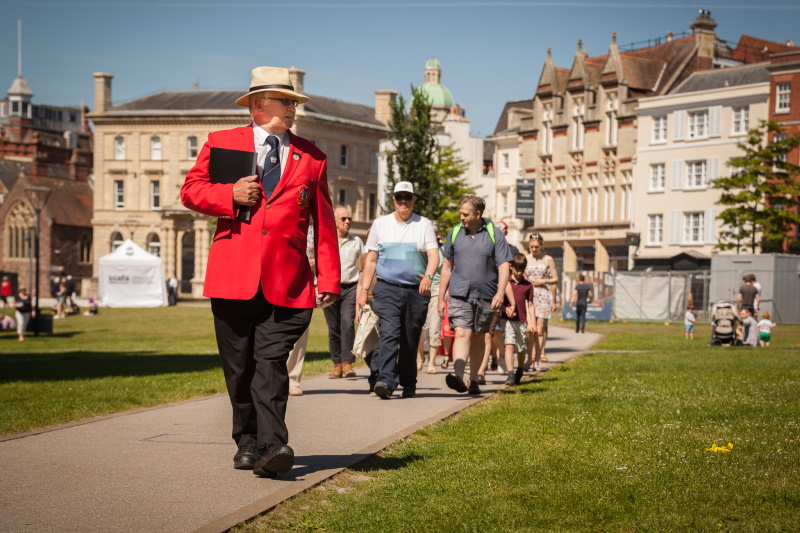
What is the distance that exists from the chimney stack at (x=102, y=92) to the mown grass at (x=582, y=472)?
8689 cm

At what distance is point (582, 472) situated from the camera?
23.2ft

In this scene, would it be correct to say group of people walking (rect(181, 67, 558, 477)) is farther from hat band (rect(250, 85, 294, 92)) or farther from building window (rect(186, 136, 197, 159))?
building window (rect(186, 136, 197, 159))

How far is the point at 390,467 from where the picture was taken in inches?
291

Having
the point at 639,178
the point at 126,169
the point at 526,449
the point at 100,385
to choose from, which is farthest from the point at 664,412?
the point at 126,169

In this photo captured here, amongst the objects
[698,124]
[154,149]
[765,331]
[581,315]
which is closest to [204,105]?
[154,149]

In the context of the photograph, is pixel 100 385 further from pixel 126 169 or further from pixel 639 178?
pixel 126 169

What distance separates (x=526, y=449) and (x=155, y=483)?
2.71 meters

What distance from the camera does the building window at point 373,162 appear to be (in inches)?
3782

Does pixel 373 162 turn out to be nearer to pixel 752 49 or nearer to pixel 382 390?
pixel 752 49

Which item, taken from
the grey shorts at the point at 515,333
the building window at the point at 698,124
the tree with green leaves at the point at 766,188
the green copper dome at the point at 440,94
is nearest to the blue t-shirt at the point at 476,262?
the grey shorts at the point at 515,333

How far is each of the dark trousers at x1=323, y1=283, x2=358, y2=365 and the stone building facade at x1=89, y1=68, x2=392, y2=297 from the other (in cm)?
7422

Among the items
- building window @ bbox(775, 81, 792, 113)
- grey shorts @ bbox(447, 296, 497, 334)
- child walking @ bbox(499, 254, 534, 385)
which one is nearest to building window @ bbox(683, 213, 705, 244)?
A: building window @ bbox(775, 81, 792, 113)

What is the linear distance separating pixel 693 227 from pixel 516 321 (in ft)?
173

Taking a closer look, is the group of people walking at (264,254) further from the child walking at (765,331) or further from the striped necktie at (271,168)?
the child walking at (765,331)
